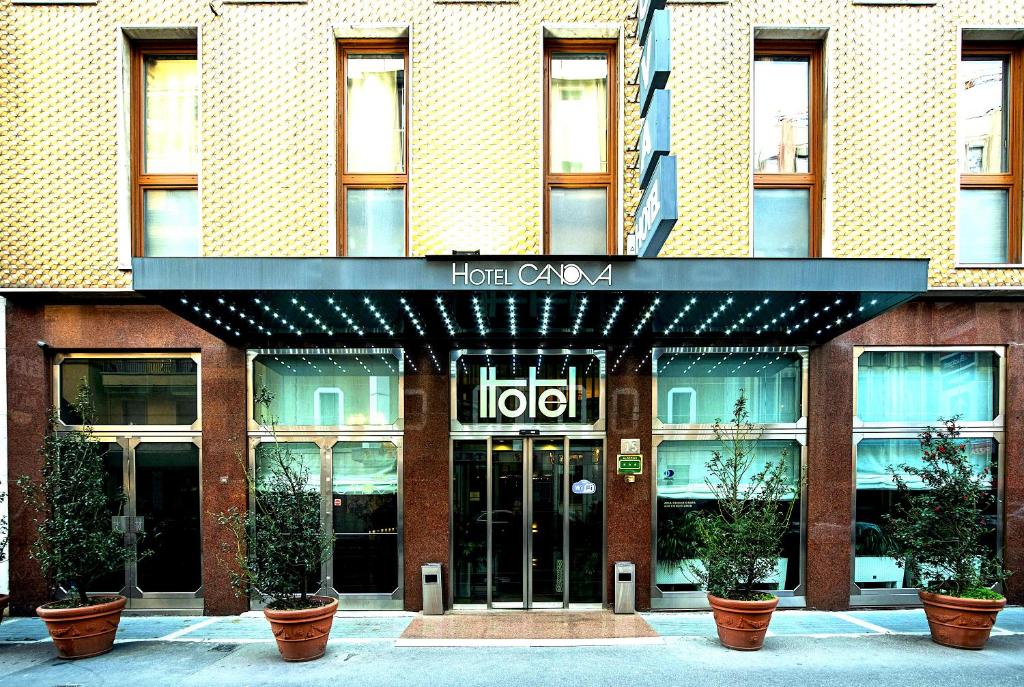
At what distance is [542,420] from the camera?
9.42 meters

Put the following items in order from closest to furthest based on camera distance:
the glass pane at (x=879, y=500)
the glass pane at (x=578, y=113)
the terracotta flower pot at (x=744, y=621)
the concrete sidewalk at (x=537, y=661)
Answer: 1. the concrete sidewalk at (x=537, y=661)
2. the terracotta flower pot at (x=744, y=621)
3. the glass pane at (x=879, y=500)
4. the glass pane at (x=578, y=113)

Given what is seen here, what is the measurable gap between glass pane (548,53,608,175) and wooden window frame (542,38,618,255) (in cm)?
6

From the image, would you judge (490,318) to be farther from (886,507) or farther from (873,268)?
(886,507)

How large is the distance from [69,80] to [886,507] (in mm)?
13448

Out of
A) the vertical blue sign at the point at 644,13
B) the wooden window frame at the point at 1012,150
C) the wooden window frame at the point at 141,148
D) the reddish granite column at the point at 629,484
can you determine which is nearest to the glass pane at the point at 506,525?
the reddish granite column at the point at 629,484

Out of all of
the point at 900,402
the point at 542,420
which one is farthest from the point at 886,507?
the point at 542,420

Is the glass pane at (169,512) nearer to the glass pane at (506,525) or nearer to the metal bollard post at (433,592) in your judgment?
the metal bollard post at (433,592)

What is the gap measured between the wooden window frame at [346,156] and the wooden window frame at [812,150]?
5.23m

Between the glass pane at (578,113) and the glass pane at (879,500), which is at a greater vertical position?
the glass pane at (578,113)

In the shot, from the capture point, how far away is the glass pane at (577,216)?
9500mm

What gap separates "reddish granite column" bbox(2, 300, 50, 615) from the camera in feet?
29.9

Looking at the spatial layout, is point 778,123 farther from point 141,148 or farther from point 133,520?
point 133,520

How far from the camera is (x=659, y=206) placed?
6664 mm

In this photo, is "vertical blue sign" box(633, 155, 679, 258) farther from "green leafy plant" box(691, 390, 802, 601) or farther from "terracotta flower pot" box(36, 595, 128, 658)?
"terracotta flower pot" box(36, 595, 128, 658)
